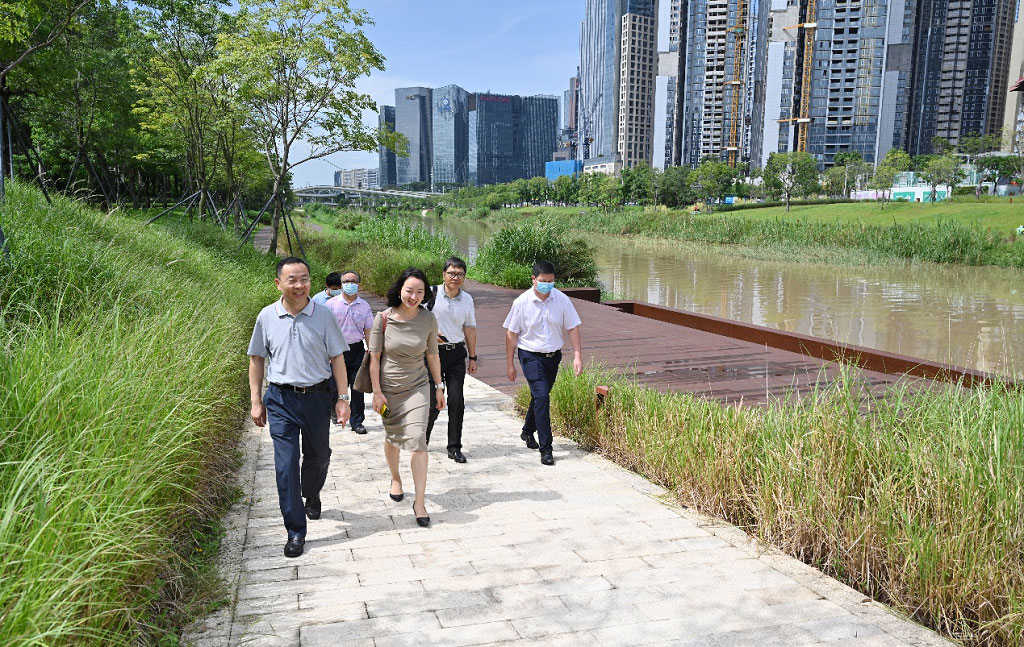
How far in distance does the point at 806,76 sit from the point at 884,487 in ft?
475

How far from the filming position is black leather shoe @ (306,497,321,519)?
4.85 m

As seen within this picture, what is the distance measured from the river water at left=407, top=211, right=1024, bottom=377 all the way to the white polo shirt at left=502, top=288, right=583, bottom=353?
8483 millimetres

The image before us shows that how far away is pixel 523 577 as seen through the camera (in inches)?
157

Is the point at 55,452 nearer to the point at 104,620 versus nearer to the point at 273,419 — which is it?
the point at 104,620

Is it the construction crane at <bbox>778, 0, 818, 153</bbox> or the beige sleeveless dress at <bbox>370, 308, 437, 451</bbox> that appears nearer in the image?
the beige sleeveless dress at <bbox>370, 308, 437, 451</bbox>

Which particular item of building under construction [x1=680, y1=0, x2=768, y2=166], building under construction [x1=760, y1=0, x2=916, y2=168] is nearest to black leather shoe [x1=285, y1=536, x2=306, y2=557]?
building under construction [x1=760, y1=0, x2=916, y2=168]

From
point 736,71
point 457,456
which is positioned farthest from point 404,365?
point 736,71

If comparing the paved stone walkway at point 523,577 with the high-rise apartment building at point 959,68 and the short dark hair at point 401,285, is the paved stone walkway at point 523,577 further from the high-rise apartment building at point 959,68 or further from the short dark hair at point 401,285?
the high-rise apartment building at point 959,68

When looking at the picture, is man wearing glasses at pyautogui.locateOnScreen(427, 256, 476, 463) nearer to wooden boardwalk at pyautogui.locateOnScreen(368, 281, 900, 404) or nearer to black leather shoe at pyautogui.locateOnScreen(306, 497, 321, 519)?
black leather shoe at pyautogui.locateOnScreen(306, 497, 321, 519)

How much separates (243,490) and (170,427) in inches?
51.5

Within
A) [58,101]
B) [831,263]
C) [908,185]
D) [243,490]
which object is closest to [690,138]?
[908,185]

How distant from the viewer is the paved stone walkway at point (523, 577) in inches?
133

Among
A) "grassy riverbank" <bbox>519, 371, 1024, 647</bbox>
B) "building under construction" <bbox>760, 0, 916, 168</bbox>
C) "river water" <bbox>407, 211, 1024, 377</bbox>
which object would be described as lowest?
"river water" <bbox>407, 211, 1024, 377</bbox>

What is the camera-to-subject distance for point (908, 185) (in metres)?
89.1
